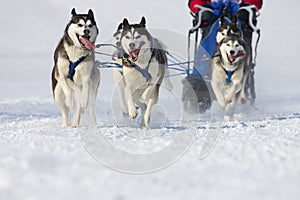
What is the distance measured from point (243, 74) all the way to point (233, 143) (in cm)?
180

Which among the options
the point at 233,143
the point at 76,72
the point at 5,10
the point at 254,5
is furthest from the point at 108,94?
the point at 5,10

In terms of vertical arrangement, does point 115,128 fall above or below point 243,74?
below

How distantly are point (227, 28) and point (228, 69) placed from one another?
458mm

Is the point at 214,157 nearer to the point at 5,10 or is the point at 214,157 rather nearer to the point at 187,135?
the point at 187,135

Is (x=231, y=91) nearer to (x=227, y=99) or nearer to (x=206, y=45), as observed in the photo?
(x=227, y=99)

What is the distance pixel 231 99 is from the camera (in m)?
4.39

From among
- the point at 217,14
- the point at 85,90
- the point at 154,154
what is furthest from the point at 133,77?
the point at 217,14

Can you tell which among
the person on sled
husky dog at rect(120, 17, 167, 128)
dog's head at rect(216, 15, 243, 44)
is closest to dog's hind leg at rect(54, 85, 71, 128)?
husky dog at rect(120, 17, 167, 128)

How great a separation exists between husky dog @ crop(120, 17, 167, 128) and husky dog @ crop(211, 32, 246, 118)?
73 cm

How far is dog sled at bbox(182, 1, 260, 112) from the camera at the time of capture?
478cm

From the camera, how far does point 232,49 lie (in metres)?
4.27

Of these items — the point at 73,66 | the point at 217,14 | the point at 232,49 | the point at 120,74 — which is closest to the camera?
the point at 73,66

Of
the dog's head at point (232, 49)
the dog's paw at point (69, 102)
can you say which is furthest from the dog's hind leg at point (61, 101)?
the dog's head at point (232, 49)

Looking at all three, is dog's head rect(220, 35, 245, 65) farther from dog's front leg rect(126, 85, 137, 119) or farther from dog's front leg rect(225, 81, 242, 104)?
dog's front leg rect(126, 85, 137, 119)
